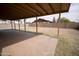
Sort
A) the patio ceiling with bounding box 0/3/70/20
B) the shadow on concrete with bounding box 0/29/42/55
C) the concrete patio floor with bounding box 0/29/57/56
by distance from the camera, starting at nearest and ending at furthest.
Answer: the concrete patio floor with bounding box 0/29/57/56
the patio ceiling with bounding box 0/3/70/20
the shadow on concrete with bounding box 0/29/42/55

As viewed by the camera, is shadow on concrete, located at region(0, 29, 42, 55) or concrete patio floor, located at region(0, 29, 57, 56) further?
shadow on concrete, located at region(0, 29, 42, 55)

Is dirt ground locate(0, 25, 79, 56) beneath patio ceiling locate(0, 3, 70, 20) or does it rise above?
beneath

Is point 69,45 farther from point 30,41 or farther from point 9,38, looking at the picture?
point 9,38

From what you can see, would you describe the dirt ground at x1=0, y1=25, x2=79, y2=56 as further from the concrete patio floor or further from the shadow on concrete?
the shadow on concrete

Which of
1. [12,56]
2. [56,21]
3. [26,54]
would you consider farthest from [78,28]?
[12,56]

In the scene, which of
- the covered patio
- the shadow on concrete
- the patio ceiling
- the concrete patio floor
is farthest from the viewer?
the shadow on concrete

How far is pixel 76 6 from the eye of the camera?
2441 mm

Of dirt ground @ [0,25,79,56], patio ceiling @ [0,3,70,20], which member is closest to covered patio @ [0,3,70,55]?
patio ceiling @ [0,3,70,20]

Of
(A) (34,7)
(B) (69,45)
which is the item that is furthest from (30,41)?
(B) (69,45)

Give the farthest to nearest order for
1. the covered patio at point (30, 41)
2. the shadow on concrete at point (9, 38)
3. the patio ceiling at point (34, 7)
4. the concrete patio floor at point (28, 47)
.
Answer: the shadow on concrete at point (9, 38)
the patio ceiling at point (34, 7)
the covered patio at point (30, 41)
the concrete patio floor at point (28, 47)

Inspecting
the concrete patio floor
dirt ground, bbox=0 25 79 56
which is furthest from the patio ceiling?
the concrete patio floor

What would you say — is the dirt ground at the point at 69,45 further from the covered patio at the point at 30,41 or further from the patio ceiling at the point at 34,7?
the patio ceiling at the point at 34,7

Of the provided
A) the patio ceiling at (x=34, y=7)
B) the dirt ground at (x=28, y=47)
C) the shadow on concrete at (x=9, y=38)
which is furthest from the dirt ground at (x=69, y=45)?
the shadow on concrete at (x=9, y=38)

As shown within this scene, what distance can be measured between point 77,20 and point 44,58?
3.17 feet
